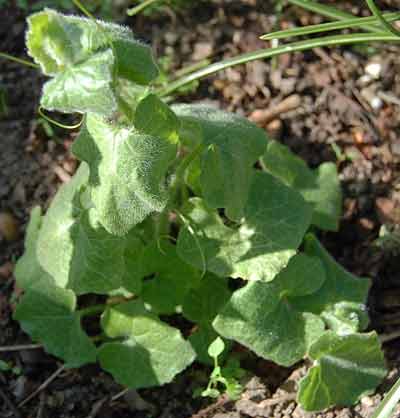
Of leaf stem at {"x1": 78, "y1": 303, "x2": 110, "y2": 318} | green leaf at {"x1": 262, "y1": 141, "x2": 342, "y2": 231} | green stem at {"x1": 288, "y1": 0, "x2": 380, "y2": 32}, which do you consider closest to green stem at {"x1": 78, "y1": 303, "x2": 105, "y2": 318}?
leaf stem at {"x1": 78, "y1": 303, "x2": 110, "y2": 318}

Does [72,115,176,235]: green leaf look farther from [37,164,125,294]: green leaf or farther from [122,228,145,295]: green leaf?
[122,228,145,295]: green leaf

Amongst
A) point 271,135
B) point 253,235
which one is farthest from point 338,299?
point 271,135

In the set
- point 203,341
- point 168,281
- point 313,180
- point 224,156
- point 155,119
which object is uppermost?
point 155,119

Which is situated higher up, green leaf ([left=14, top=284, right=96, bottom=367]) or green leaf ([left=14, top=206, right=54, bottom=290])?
green leaf ([left=14, top=206, right=54, bottom=290])

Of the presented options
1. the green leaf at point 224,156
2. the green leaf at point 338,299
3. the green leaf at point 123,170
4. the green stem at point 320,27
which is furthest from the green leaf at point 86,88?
the green leaf at point 338,299

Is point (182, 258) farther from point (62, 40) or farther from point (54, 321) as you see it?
point (62, 40)

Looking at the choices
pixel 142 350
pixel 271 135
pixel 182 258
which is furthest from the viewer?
pixel 271 135

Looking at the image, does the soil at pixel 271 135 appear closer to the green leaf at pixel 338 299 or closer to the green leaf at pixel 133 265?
the green leaf at pixel 338 299

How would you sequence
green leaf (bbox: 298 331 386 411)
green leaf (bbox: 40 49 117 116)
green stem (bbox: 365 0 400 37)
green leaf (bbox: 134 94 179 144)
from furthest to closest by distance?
1. green leaf (bbox: 298 331 386 411)
2. green stem (bbox: 365 0 400 37)
3. green leaf (bbox: 134 94 179 144)
4. green leaf (bbox: 40 49 117 116)

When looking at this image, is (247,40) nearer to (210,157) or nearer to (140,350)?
(210,157)
